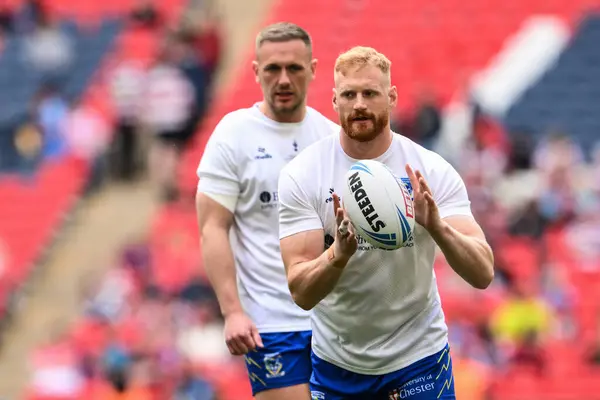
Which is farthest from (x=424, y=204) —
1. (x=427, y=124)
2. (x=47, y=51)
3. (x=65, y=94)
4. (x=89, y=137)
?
(x=47, y=51)

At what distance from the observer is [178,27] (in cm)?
1645

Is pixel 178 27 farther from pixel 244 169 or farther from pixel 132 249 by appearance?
pixel 244 169

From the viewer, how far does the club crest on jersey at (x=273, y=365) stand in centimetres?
572

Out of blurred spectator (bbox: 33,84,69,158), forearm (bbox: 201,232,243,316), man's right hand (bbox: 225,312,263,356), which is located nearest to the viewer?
man's right hand (bbox: 225,312,263,356)

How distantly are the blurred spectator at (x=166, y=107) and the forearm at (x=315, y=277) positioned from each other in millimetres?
10512

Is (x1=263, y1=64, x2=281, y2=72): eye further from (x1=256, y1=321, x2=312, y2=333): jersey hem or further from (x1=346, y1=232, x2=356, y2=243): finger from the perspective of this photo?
(x1=346, y1=232, x2=356, y2=243): finger

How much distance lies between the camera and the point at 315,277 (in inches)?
187

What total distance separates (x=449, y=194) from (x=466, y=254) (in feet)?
1.04

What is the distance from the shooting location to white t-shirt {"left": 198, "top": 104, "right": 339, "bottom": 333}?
5.78m

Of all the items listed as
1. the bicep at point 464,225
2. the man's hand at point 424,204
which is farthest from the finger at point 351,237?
the bicep at point 464,225

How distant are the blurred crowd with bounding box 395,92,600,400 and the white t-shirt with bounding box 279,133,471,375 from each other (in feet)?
14.3

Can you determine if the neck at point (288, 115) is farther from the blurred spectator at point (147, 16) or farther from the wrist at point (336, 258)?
the blurred spectator at point (147, 16)

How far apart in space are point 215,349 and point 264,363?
5624 millimetres

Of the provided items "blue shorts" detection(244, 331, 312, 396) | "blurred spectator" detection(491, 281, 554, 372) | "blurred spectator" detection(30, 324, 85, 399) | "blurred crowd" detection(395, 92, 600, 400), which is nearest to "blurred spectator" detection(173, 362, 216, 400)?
"blurred spectator" detection(30, 324, 85, 399)
